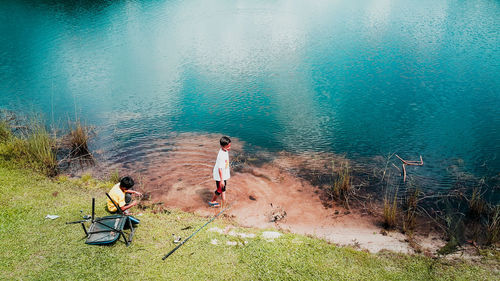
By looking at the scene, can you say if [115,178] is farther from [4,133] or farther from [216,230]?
[4,133]

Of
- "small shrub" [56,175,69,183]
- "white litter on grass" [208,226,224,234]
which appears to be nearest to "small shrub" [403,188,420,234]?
"white litter on grass" [208,226,224,234]

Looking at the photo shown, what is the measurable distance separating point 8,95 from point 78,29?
11.7 metres

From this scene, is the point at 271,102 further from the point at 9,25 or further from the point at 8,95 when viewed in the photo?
the point at 9,25

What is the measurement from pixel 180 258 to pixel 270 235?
6.02ft

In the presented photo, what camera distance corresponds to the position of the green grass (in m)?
5.05

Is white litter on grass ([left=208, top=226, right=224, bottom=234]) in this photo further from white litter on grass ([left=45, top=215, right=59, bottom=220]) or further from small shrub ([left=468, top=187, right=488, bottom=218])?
small shrub ([left=468, top=187, right=488, bottom=218])

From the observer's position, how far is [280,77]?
1675cm

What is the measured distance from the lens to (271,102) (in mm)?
14352

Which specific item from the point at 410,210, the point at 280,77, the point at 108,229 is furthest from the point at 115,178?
the point at 280,77

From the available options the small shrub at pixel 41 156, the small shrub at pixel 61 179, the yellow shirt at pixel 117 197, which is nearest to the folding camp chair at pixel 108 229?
the yellow shirt at pixel 117 197

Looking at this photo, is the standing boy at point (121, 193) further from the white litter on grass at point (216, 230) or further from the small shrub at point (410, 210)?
the small shrub at point (410, 210)

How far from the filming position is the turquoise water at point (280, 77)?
11.6m

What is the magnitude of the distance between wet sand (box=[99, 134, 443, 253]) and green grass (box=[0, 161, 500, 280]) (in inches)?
30.8

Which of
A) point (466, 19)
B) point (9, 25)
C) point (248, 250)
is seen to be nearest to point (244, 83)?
point (248, 250)
